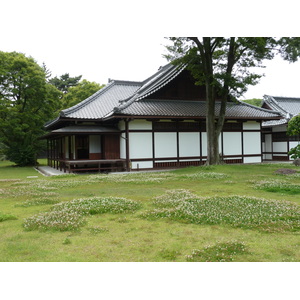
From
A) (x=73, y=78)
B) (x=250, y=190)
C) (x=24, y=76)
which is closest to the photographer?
(x=250, y=190)

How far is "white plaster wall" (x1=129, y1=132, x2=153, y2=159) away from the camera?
73.4ft

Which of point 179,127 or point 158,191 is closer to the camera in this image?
point 158,191

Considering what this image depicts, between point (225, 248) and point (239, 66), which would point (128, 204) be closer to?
point (225, 248)

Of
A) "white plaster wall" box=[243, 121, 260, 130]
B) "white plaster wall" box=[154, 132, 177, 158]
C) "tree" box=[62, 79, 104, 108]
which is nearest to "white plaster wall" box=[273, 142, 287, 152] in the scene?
"white plaster wall" box=[243, 121, 260, 130]

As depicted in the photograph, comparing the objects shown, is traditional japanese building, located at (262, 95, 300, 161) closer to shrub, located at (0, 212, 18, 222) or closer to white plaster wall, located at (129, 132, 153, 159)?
white plaster wall, located at (129, 132, 153, 159)

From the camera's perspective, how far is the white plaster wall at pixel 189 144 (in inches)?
953

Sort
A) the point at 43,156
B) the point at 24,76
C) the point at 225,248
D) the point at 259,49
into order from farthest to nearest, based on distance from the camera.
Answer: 1. the point at 43,156
2. the point at 24,76
3. the point at 259,49
4. the point at 225,248

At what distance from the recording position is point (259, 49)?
21.0 m

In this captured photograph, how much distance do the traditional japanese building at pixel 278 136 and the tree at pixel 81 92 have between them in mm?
23626

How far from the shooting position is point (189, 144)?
80.5 feet

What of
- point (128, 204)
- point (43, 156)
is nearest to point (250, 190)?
point (128, 204)

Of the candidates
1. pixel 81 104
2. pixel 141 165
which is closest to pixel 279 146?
pixel 141 165

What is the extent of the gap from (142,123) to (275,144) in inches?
677

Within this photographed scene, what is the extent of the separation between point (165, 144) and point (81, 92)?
937 inches
